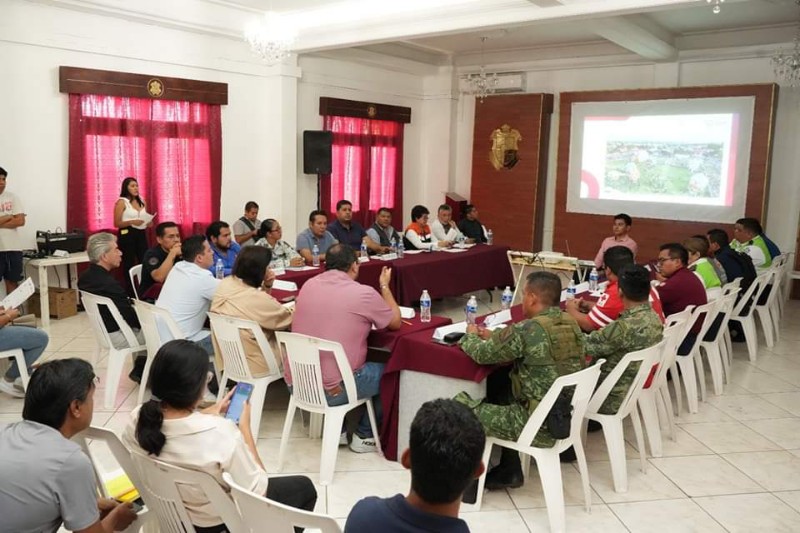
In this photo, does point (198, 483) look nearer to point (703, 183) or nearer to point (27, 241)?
point (27, 241)

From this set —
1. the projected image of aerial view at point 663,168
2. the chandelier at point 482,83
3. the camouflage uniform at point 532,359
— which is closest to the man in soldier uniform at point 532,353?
the camouflage uniform at point 532,359

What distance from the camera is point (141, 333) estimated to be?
4.30 m

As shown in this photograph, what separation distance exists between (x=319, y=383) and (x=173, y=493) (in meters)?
1.35

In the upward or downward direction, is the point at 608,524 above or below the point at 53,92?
below

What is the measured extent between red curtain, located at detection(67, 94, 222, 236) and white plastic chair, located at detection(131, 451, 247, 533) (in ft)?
17.3

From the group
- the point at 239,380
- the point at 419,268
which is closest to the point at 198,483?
the point at 239,380

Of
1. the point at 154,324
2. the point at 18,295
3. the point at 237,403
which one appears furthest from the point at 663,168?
the point at 237,403

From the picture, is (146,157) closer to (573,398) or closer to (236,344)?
(236,344)

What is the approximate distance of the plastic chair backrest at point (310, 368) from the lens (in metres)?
3.20

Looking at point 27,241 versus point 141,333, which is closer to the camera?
point 141,333

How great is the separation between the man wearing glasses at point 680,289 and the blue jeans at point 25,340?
4.01 meters

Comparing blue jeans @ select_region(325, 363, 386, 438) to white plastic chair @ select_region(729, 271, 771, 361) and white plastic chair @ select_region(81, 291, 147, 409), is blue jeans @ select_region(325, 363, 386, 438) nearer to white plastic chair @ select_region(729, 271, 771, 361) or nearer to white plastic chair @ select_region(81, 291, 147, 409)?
white plastic chair @ select_region(81, 291, 147, 409)

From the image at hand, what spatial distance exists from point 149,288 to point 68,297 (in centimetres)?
215

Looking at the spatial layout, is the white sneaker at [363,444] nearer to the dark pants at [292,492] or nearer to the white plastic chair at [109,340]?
the dark pants at [292,492]
